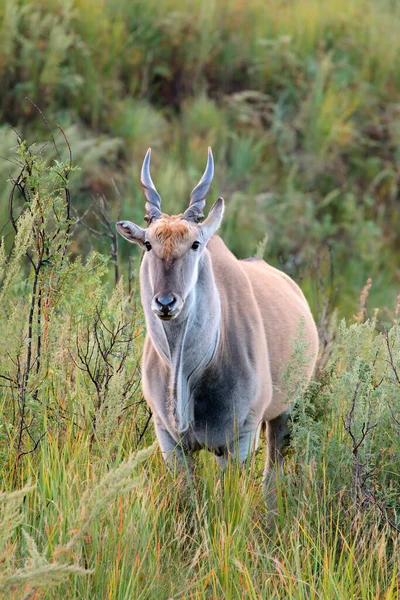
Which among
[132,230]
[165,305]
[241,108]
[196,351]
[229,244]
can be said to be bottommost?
[229,244]

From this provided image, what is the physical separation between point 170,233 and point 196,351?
2.09ft

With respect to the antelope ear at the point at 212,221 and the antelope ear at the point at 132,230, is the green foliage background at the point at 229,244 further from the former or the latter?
the antelope ear at the point at 212,221

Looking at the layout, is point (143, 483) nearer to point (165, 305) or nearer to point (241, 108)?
point (165, 305)

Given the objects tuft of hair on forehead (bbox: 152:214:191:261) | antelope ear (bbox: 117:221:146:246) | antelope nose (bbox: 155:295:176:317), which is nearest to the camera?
antelope nose (bbox: 155:295:176:317)

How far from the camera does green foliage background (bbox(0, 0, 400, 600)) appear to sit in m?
4.09

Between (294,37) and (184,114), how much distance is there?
2.18 m

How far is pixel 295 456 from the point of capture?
4961 millimetres

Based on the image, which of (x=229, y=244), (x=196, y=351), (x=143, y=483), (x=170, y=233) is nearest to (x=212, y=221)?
(x=170, y=233)

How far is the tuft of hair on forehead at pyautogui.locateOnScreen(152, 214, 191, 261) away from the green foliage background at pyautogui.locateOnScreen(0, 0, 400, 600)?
609 millimetres

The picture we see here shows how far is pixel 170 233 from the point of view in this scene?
4.77 meters

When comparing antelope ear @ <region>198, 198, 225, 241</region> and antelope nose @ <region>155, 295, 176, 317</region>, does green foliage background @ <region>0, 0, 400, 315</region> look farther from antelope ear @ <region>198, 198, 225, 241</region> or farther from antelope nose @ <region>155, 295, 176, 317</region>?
antelope nose @ <region>155, 295, 176, 317</region>

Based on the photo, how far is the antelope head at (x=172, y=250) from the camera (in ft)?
15.0

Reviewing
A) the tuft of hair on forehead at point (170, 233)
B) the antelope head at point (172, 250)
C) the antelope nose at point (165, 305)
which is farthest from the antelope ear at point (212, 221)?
the antelope nose at point (165, 305)

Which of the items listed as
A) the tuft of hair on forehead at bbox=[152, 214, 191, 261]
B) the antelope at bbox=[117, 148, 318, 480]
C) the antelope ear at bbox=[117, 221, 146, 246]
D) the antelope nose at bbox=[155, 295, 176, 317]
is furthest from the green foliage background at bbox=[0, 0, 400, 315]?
the antelope nose at bbox=[155, 295, 176, 317]
